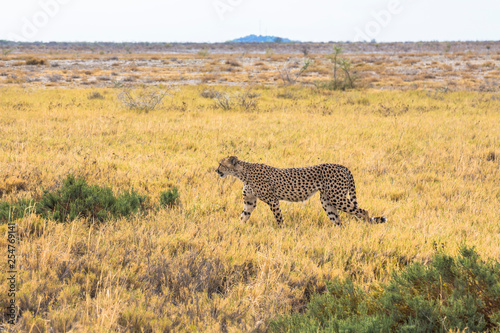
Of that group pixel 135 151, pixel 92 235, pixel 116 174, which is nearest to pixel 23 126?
pixel 135 151

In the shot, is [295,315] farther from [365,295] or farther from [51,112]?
[51,112]

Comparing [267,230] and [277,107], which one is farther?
[277,107]

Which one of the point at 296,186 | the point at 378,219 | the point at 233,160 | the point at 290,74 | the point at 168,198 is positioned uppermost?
the point at 290,74

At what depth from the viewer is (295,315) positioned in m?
2.91

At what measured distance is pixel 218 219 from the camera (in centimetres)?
516

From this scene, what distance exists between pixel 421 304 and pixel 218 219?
3.08m

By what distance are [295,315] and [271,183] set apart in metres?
2.40

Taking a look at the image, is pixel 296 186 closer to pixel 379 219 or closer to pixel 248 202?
pixel 248 202

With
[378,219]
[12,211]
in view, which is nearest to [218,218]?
[378,219]

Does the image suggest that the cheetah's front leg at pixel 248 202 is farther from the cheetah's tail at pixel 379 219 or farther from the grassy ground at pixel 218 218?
the cheetah's tail at pixel 379 219

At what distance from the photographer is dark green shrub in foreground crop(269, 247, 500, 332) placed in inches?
94.4

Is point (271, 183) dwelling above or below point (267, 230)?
above

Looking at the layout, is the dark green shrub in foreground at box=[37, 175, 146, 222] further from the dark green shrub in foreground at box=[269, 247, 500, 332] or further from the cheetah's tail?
the cheetah's tail

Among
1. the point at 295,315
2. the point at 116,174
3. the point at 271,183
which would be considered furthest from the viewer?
the point at 116,174
